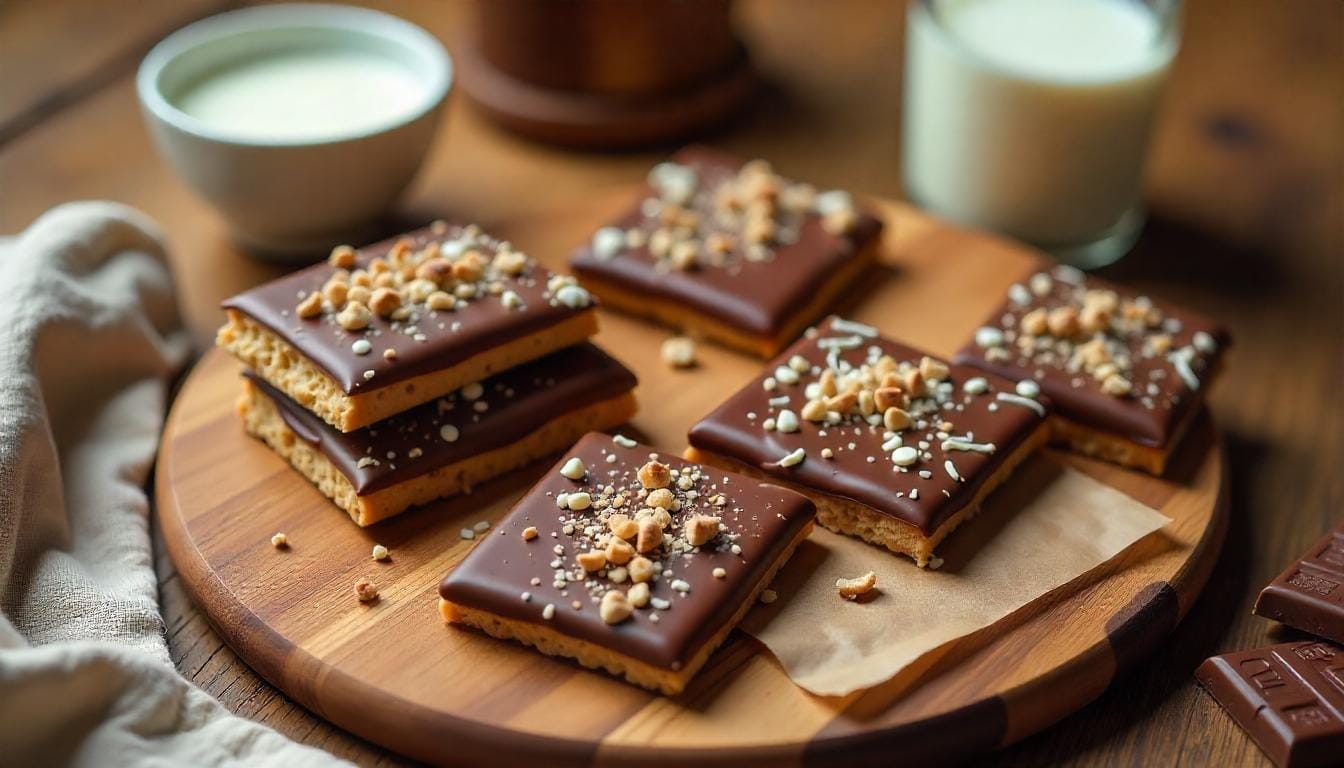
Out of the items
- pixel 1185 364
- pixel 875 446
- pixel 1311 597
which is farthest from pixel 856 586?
pixel 1185 364

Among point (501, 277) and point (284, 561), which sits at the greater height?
point (501, 277)

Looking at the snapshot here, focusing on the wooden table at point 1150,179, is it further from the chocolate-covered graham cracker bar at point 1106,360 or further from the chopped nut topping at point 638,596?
the chopped nut topping at point 638,596

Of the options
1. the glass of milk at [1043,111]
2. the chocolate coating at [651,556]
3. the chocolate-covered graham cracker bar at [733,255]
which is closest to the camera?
the chocolate coating at [651,556]

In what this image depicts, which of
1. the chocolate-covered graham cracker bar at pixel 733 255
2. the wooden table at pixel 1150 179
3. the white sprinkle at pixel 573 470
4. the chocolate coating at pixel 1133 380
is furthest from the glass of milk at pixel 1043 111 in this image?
the white sprinkle at pixel 573 470

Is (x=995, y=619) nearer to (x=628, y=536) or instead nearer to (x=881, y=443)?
(x=881, y=443)

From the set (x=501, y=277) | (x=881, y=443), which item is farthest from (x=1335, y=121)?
(x=501, y=277)

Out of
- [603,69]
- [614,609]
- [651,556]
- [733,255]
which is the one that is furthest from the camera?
[603,69]

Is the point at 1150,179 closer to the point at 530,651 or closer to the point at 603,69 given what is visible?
the point at 603,69
